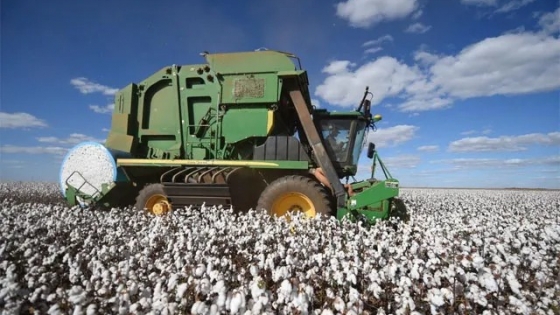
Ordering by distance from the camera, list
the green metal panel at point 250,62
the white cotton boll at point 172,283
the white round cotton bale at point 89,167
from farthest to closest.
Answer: the white round cotton bale at point 89,167
the green metal panel at point 250,62
the white cotton boll at point 172,283

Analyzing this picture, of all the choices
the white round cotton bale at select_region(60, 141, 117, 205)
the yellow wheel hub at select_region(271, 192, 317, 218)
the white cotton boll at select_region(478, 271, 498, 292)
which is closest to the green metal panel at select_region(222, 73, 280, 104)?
the yellow wheel hub at select_region(271, 192, 317, 218)

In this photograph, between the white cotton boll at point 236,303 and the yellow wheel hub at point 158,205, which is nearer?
the white cotton boll at point 236,303

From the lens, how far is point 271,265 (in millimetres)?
3543

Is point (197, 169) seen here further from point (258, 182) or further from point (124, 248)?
point (124, 248)

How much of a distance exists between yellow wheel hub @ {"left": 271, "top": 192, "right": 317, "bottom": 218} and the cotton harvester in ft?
0.07

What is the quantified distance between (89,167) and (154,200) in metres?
2.00

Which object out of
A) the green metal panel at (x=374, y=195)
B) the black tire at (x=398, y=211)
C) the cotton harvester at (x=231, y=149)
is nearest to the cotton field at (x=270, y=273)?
the green metal panel at (x=374, y=195)

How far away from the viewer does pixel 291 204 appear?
6828 mm

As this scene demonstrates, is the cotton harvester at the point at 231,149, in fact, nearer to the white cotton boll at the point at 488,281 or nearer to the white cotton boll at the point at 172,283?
the white cotton boll at the point at 488,281

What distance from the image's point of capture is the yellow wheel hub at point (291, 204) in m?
6.73

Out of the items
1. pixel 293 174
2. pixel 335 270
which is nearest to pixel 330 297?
pixel 335 270

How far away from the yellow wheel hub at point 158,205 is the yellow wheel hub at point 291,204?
276 centimetres

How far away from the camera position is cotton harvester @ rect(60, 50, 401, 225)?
6836mm

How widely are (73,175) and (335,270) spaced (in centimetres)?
778
